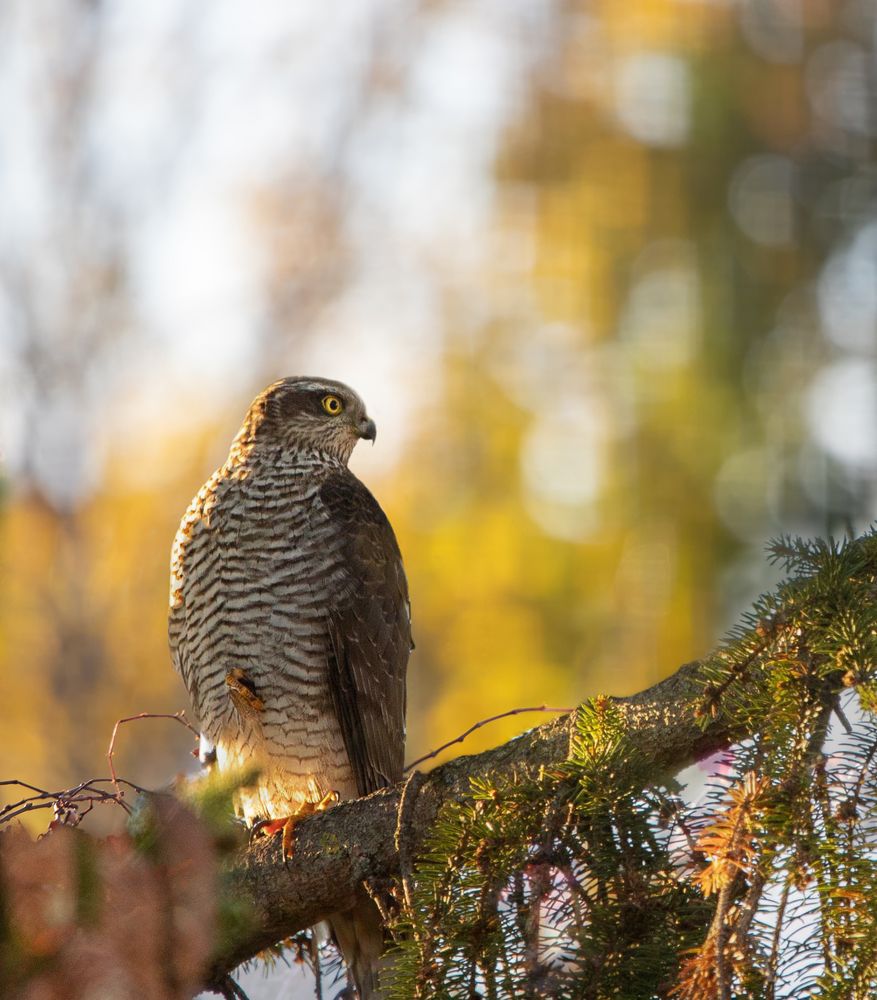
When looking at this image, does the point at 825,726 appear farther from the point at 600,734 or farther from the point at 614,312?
the point at 614,312

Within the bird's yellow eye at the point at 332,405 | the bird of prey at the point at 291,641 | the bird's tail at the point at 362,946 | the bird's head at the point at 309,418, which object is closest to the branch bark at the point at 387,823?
the bird's tail at the point at 362,946

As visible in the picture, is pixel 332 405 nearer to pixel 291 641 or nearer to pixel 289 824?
pixel 291 641

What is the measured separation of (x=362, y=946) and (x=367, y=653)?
860mm

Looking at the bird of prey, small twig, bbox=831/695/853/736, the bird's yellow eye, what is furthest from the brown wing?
small twig, bbox=831/695/853/736

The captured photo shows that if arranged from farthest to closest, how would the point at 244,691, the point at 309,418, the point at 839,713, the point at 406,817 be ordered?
the point at 309,418, the point at 244,691, the point at 406,817, the point at 839,713

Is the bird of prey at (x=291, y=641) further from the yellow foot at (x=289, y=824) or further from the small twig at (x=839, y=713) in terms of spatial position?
the small twig at (x=839, y=713)

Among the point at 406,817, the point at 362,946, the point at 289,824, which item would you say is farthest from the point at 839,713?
the point at 362,946

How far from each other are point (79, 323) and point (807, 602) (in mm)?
13312

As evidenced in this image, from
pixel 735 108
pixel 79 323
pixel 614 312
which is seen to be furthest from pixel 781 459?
pixel 79 323

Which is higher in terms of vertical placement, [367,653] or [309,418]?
[309,418]

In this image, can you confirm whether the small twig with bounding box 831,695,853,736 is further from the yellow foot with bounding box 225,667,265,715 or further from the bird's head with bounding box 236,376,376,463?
the bird's head with bounding box 236,376,376,463

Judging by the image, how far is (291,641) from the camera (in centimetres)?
350

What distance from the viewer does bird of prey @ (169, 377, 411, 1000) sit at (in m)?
3.51

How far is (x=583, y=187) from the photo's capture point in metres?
18.3
